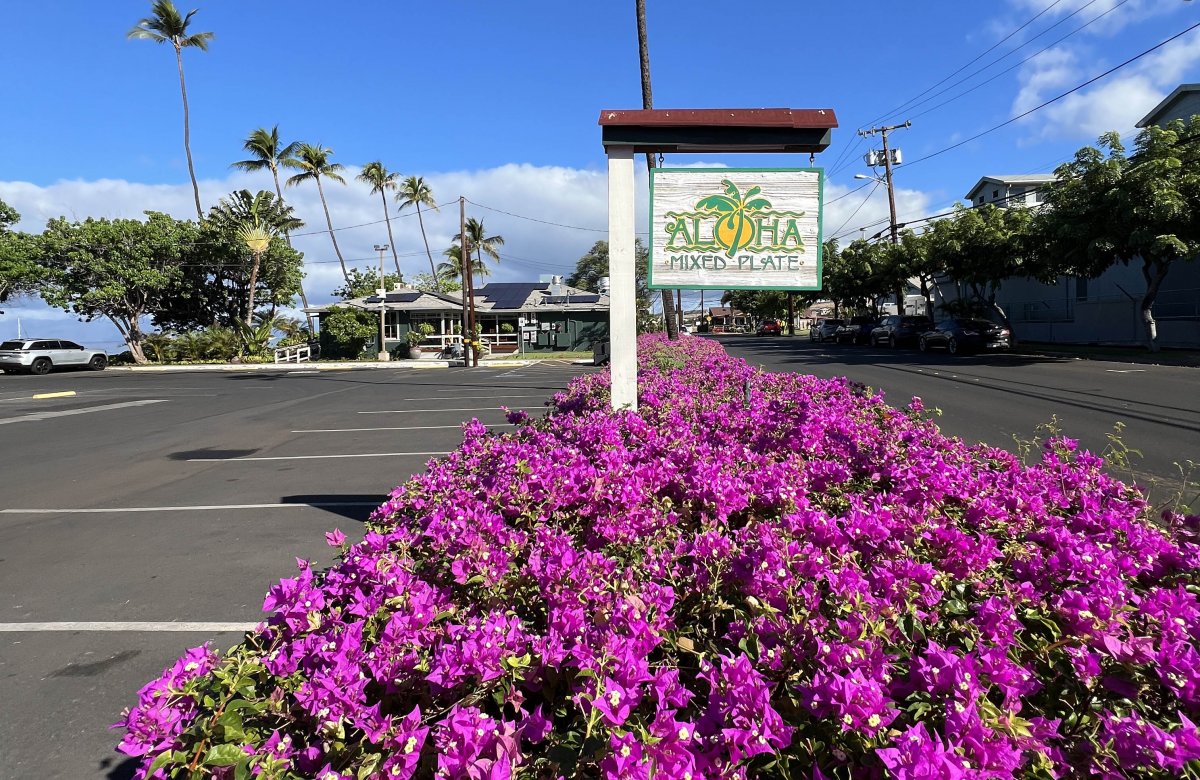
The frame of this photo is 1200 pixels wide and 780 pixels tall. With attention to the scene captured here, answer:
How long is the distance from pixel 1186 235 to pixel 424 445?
2176cm

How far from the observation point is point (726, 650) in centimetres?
178

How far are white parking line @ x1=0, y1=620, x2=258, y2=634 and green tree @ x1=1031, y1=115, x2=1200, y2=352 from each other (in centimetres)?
2269

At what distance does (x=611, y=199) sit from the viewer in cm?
539

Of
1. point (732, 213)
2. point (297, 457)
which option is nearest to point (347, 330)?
point (297, 457)

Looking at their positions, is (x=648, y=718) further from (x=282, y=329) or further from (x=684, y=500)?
(x=282, y=329)

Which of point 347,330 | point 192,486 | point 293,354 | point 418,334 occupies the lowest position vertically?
point 192,486

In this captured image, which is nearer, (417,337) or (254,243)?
(254,243)

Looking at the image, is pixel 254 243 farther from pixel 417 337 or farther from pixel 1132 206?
pixel 1132 206

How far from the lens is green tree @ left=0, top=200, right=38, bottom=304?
30094 mm

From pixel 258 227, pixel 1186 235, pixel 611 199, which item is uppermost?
pixel 258 227

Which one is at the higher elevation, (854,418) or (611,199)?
(611,199)

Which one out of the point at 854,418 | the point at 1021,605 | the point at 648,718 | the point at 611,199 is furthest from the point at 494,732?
the point at 611,199

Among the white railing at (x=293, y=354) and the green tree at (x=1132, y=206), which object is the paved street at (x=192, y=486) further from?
the white railing at (x=293, y=354)

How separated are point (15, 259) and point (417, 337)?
18255 mm
